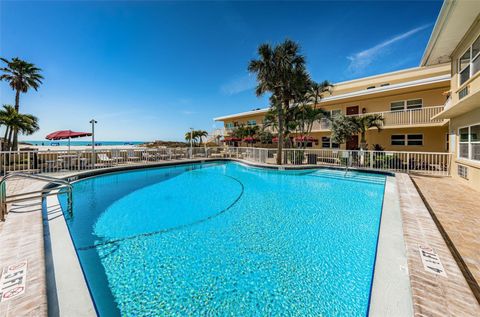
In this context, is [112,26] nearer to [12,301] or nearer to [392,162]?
[12,301]

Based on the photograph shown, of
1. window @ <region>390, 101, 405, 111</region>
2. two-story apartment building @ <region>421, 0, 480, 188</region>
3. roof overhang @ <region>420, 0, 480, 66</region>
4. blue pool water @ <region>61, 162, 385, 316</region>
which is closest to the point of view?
blue pool water @ <region>61, 162, 385, 316</region>

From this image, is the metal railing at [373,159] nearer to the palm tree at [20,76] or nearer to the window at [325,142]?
the window at [325,142]

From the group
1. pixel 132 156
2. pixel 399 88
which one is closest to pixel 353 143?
pixel 399 88

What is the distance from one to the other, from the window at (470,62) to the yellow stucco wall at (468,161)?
135cm

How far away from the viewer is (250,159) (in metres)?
17.1

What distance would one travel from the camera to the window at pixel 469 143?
6.70m

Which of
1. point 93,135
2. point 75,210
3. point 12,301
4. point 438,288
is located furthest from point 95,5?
point 438,288

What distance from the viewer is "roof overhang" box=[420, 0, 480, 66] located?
5379 millimetres

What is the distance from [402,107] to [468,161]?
10005 mm

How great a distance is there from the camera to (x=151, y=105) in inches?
1120

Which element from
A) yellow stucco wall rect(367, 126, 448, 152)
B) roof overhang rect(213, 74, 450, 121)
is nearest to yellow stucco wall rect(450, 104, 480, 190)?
roof overhang rect(213, 74, 450, 121)

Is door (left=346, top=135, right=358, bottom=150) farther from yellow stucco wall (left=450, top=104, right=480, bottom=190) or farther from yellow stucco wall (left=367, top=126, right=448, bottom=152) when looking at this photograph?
yellow stucco wall (left=450, top=104, right=480, bottom=190)

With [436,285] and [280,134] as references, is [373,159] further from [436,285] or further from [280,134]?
[436,285]

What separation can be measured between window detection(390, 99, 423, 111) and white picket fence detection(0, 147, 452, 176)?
3902 millimetres
